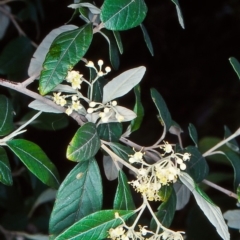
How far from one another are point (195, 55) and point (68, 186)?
1379 millimetres

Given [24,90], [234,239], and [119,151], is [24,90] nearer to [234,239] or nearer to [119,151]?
[119,151]

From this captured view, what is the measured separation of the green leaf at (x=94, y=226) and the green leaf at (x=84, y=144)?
0.09 meters

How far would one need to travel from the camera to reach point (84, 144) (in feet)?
2.44

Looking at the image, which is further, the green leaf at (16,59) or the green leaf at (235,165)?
A: the green leaf at (16,59)

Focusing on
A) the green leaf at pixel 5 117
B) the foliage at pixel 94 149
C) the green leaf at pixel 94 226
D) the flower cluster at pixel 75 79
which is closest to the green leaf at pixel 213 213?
the foliage at pixel 94 149

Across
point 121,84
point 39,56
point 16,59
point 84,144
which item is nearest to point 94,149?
point 84,144

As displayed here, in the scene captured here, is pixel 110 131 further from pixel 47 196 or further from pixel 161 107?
pixel 47 196

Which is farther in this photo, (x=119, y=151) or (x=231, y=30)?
(x=231, y=30)

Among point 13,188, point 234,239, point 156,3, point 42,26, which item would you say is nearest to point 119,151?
point 13,188

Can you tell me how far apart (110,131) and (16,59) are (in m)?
0.54

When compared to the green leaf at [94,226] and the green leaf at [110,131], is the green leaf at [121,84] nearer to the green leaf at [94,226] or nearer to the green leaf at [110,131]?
the green leaf at [110,131]

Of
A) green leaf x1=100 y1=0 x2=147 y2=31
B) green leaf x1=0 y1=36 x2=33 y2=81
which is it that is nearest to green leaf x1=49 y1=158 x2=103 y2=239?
green leaf x1=100 y1=0 x2=147 y2=31

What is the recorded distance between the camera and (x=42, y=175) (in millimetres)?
819

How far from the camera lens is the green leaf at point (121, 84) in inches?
31.6
